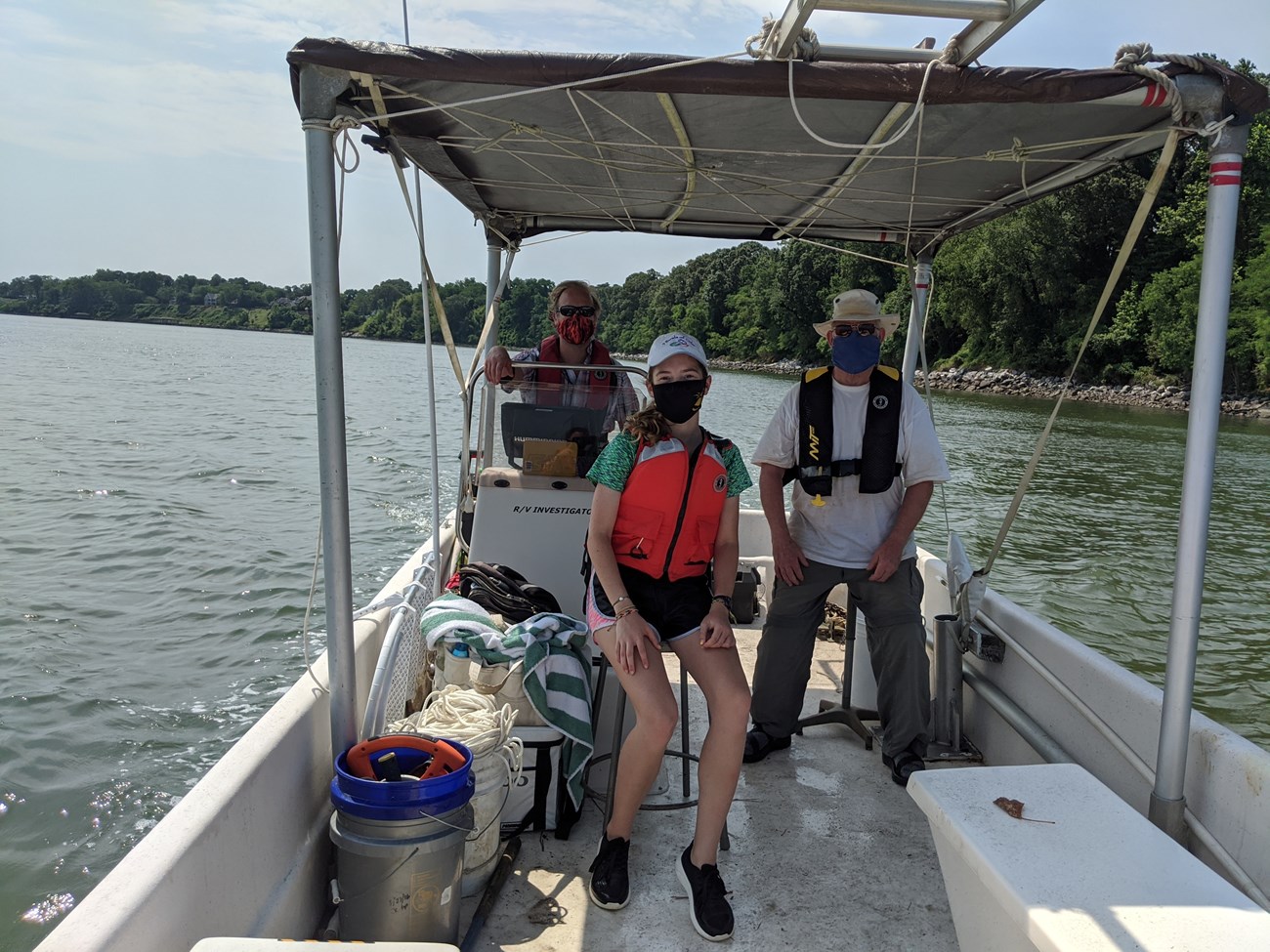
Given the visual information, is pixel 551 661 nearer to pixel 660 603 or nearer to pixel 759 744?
pixel 660 603

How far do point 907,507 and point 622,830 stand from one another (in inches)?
61.9

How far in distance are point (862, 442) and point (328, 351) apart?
1945mm

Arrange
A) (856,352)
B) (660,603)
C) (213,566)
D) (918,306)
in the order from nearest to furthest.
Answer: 1. (660,603)
2. (856,352)
3. (918,306)
4. (213,566)

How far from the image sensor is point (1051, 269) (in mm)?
47656

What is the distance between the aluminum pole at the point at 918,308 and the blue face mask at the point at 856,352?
1.40 m

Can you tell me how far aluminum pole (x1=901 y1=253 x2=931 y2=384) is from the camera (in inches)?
191

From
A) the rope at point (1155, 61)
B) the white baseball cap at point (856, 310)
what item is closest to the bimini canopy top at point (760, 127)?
the rope at point (1155, 61)

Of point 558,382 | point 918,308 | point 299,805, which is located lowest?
point 299,805

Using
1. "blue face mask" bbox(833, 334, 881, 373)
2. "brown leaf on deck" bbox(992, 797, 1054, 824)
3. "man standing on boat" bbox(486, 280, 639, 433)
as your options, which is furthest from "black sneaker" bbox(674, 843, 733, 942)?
"man standing on boat" bbox(486, 280, 639, 433)

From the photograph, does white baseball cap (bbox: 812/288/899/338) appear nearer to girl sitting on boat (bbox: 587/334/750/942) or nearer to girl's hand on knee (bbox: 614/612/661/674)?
girl sitting on boat (bbox: 587/334/750/942)

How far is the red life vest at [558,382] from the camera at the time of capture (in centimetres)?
437

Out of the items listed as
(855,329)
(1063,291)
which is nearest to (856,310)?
(855,329)

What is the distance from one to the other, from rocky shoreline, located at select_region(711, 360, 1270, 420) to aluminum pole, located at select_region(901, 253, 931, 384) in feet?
100.0

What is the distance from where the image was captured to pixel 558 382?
4426 mm
